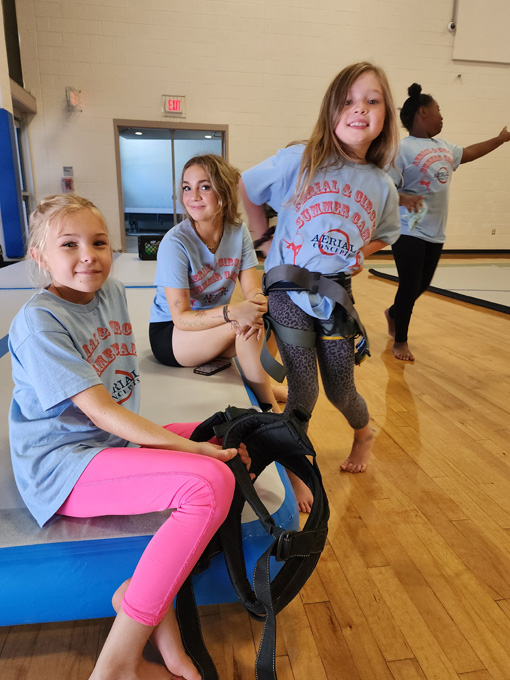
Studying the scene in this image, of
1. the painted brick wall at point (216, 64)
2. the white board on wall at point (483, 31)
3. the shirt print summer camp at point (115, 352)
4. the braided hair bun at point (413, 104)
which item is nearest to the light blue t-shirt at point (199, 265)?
the shirt print summer camp at point (115, 352)

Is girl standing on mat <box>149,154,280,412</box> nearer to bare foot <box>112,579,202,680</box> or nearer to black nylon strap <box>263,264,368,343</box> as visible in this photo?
black nylon strap <box>263,264,368,343</box>

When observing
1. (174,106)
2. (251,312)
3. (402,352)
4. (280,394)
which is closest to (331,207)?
(251,312)

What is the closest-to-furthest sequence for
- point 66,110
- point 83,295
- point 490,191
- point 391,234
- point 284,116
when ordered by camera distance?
point 83,295
point 391,234
point 66,110
point 284,116
point 490,191

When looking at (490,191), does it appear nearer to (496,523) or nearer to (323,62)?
(323,62)

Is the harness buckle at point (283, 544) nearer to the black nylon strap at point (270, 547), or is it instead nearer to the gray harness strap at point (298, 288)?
the black nylon strap at point (270, 547)

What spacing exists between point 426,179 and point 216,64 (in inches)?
223

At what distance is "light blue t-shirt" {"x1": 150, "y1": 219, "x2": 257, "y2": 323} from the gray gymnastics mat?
9.86 ft

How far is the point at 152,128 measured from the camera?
730 centimetres

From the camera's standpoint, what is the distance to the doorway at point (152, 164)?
291 inches

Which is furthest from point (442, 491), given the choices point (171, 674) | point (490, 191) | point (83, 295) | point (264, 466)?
point (490, 191)

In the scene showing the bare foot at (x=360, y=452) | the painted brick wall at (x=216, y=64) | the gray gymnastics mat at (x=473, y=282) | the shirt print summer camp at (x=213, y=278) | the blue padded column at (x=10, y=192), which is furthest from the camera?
the painted brick wall at (x=216, y=64)

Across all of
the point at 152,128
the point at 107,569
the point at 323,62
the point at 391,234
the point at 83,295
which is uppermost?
the point at 323,62

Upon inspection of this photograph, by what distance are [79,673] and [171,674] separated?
7.2 inches

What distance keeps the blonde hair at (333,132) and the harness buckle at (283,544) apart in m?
0.95
